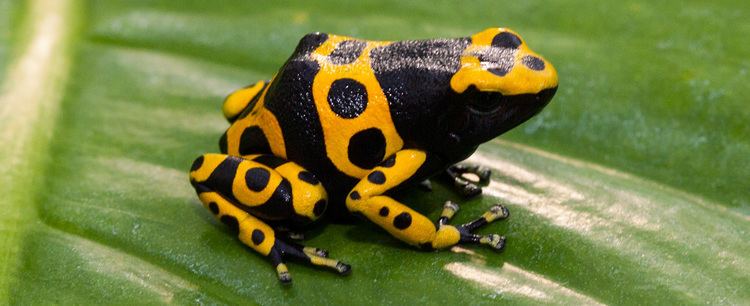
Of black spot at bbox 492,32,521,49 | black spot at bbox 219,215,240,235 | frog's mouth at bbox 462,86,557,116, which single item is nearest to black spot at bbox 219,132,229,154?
black spot at bbox 219,215,240,235

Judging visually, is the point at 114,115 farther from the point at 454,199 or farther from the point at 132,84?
the point at 454,199

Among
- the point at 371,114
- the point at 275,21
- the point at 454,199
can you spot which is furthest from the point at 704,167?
the point at 275,21

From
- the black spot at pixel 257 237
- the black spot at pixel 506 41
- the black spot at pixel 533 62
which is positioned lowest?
the black spot at pixel 257 237

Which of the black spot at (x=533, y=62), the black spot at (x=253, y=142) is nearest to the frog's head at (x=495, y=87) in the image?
the black spot at (x=533, y=62)

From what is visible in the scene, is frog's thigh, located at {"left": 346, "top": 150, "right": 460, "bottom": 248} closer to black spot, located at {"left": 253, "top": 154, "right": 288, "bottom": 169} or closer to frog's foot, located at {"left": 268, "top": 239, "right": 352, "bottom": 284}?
frog's foot, located at {"left": 268, "top": 239, "right": 352, "bottom": 284}

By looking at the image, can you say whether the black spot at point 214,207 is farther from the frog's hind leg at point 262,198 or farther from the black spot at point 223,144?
the black spot at point 223,144

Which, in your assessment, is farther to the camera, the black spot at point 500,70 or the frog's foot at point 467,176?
the frog's foot at point 467,176
